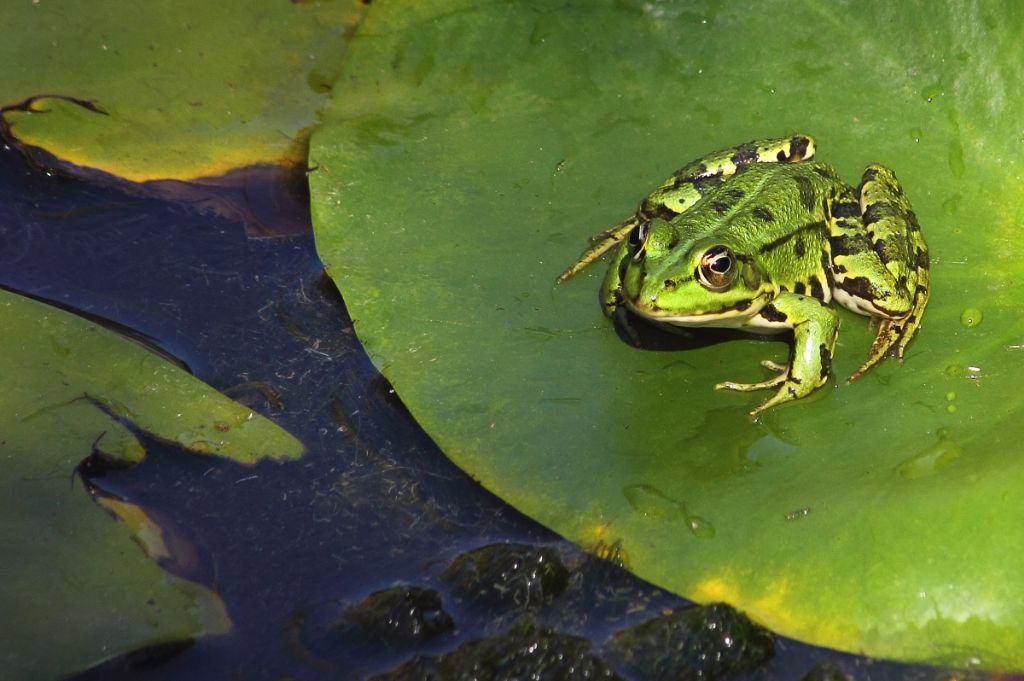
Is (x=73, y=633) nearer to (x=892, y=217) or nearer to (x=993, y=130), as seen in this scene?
(x=892, y=217)

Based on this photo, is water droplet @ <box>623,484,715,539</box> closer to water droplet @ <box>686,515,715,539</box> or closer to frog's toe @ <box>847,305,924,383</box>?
water droplet @ <box>686,515,715,539</box>

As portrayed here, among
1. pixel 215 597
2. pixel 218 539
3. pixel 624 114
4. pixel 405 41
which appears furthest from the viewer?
pixel 405 41

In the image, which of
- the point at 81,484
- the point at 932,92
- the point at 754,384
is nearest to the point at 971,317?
the point at 754,384

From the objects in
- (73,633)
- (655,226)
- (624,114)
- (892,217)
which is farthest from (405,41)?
(73,633)

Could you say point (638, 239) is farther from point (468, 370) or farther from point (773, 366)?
point (468, 370)

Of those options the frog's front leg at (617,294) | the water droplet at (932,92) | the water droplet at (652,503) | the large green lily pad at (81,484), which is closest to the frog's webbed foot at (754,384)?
the frog's front leg at (617,294)
